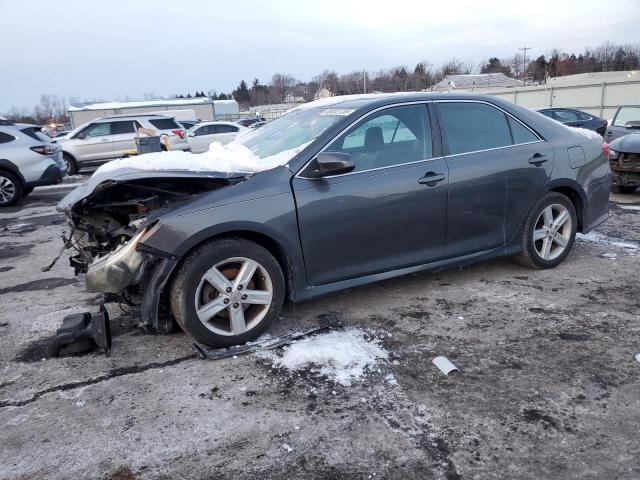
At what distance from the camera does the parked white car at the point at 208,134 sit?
18.7 m

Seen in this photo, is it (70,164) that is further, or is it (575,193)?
(70,164)

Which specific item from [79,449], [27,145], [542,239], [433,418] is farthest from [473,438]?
[27,145]

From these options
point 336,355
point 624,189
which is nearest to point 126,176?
point 336,355

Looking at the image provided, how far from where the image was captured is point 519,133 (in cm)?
455

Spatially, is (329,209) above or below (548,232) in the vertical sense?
above

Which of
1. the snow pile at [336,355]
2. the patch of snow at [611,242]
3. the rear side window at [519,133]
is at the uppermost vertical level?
the rear side window at [519,133]

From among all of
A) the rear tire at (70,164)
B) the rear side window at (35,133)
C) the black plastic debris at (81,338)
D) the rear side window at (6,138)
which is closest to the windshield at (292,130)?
the black plastic debris at (81,338)

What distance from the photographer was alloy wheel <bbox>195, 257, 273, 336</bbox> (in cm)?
336

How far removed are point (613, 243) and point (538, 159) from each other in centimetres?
200

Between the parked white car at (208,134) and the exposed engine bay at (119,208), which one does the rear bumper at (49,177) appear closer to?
the exposed engine bay at (119,208)

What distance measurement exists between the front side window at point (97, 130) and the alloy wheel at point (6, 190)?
21.5 ft

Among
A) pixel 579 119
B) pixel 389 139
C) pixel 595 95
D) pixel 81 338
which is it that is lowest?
pixel 81 338

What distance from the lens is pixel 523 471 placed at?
7.44 ft

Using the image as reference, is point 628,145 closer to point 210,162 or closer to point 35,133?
point 210,162
